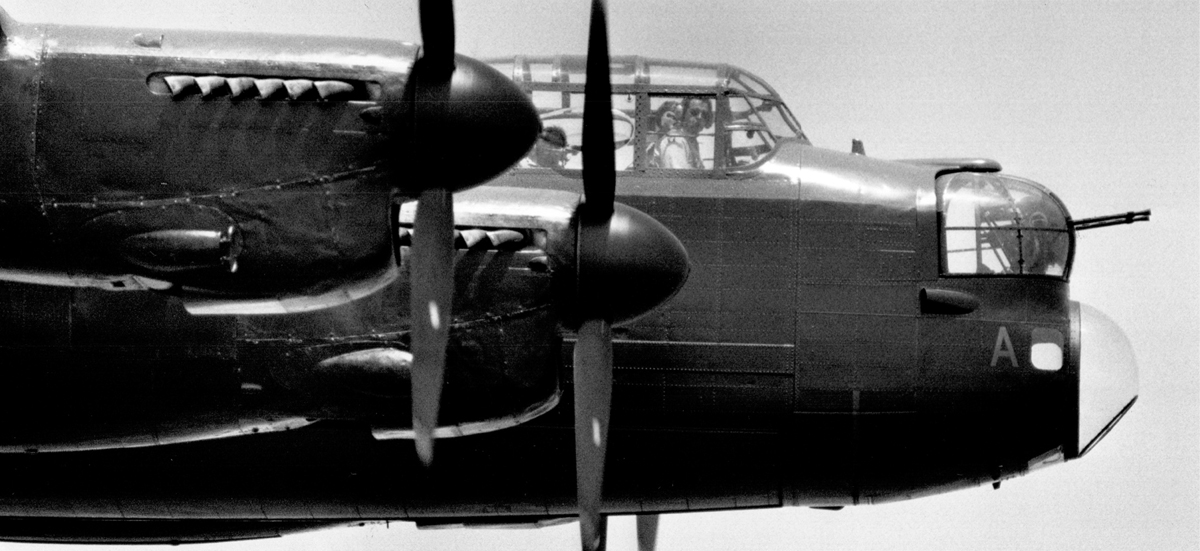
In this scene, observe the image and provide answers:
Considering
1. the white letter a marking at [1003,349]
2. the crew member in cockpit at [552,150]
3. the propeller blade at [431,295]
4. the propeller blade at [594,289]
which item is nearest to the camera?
the propeller blade at [431,295]

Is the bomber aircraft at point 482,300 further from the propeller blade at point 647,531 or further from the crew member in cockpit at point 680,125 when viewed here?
the propeller blade at point 647,531

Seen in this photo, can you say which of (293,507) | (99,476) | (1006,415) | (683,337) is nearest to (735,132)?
(683,337)

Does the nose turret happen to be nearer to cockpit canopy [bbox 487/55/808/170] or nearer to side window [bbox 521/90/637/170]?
cockpit canopy [bbox 487/55/808/170]

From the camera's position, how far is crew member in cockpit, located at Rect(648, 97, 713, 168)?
1823 cm

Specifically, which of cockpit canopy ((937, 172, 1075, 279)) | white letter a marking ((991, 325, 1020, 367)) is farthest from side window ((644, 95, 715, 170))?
white letter a marking ((991, 325, 1020, 367))

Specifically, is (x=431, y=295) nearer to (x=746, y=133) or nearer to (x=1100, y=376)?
(x=746, y=133)

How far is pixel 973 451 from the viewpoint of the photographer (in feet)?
57.4

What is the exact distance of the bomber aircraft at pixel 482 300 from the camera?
1387 centimetres

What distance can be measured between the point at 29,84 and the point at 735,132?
693 centimetres

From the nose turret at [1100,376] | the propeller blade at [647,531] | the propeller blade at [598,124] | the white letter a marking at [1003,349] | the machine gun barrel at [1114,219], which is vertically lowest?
the propeller blade at [647,531]

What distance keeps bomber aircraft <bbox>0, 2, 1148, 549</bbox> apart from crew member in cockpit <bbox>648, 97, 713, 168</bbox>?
21 mm

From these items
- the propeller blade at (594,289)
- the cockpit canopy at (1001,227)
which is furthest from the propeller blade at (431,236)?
the cockpit canopy at (1001,227)

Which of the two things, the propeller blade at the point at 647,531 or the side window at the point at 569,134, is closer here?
the side window at the point at 569,134

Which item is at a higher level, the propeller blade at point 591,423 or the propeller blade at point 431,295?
the propeller blade at point 431,295
